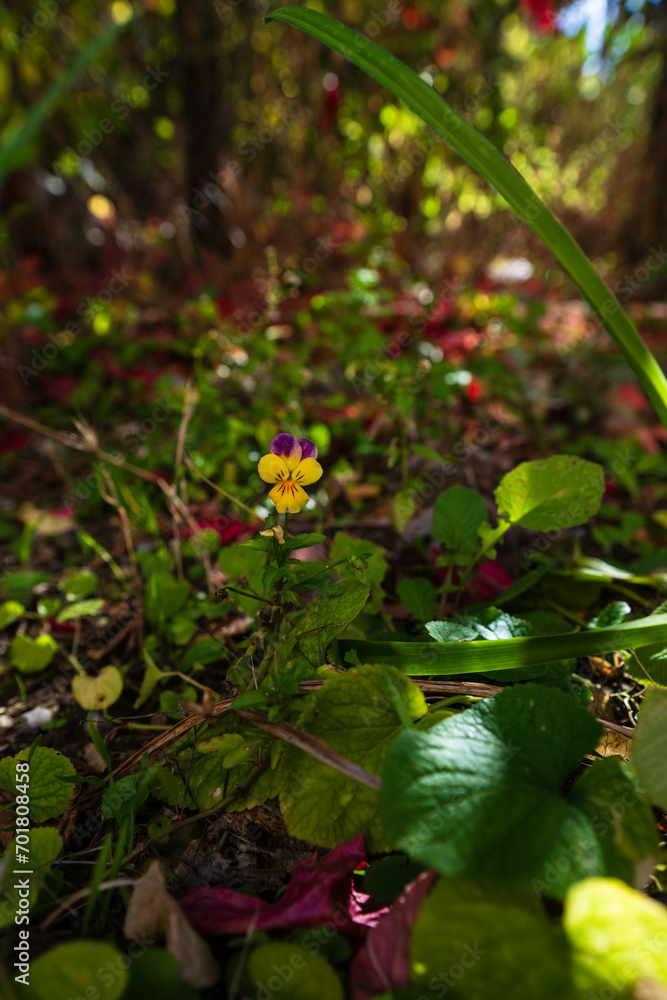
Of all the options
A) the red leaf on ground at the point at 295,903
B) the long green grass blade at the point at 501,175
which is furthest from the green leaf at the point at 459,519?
the red leaf on ground at the point at 295,903

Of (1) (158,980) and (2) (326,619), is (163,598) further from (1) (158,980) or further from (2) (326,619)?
(1) (158,980)

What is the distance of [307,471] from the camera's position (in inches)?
36.1

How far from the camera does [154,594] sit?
1.38 metres

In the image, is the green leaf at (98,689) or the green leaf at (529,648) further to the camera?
the green leaf at (98,689)

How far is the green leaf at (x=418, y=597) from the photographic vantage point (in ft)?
3.86

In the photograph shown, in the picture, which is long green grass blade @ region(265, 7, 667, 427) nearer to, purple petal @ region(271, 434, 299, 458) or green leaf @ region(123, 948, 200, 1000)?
purple petal @ region(271, 434, 299, 458)

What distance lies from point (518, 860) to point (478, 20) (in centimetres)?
444

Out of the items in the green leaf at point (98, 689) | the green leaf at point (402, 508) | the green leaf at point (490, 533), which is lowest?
the green leaf at point (98, 689)

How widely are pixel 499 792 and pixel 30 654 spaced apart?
1.05m

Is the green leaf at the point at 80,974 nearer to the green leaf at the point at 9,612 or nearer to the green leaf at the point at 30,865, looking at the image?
the green leaf at the point at 30,865

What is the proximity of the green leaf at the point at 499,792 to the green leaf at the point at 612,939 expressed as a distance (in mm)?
53

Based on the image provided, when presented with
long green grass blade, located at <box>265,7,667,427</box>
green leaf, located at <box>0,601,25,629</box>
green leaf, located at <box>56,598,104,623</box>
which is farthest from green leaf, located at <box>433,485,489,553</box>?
green leaf, located at <box>0,601,25,629</box>

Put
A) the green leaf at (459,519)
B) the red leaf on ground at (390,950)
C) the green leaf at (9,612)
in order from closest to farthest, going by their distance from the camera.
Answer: the red leaf on ground at (390,950), the green leaf at (459,519), the green leaf at (9,612)

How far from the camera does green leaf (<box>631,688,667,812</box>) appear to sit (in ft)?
2.48
